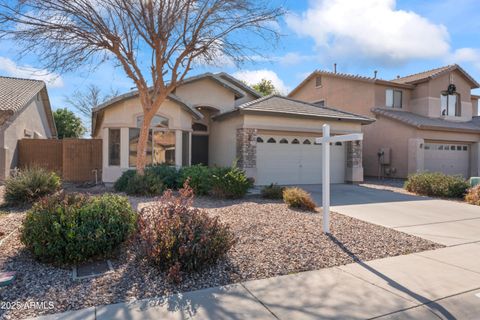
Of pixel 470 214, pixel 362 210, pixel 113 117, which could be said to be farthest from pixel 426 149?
pixel 113 117

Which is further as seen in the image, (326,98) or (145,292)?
(326,98)

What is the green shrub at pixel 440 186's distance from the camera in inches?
508

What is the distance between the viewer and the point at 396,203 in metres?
11.2

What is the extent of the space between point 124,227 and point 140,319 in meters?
2.10

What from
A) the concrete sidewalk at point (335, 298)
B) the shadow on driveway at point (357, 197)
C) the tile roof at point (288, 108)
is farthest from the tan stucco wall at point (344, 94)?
the concrete sidewalk at point (335, 298)

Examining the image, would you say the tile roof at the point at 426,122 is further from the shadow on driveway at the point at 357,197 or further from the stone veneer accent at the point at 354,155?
the shadow on driveway at the point at 357,197

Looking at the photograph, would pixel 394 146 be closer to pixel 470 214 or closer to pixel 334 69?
pixel 334 69

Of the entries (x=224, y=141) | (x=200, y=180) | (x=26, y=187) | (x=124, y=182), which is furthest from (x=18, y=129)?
(x=200, y=180)

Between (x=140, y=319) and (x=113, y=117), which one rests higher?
(x=113, y=117)

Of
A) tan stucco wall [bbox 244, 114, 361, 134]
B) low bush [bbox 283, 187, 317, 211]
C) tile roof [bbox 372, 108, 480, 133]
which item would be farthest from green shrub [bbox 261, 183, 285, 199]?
tile roof [bbox 372, 108, 480, 133]

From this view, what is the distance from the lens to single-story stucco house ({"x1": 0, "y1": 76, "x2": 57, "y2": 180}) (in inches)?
589

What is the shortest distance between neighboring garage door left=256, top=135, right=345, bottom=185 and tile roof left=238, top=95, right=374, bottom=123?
131cm

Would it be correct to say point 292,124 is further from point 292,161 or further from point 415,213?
point 415,213

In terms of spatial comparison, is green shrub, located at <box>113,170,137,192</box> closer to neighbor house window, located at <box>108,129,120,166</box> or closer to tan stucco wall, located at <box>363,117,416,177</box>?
neighbor house window, located at <box>108,129,120,166</box>
